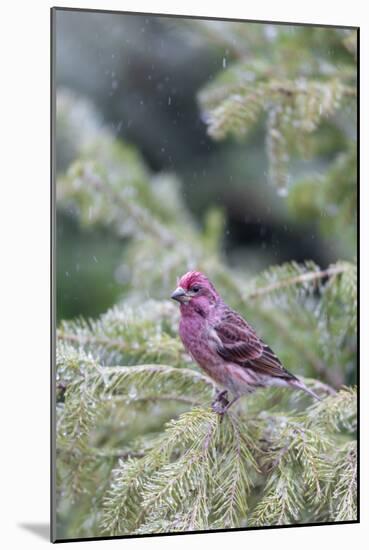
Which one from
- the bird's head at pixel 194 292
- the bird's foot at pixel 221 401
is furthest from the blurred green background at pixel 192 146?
the bird's foot at pixel 221 401

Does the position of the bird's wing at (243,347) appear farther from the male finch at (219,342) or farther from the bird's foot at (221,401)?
the bird's foot at (221,401)

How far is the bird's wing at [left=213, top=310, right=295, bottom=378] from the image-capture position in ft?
11.3

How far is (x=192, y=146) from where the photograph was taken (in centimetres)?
416

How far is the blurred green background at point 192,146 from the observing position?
3871mm

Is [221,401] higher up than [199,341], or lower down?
lower down

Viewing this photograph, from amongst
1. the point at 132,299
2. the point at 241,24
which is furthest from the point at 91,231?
the point at 241,24

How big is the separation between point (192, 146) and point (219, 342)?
1027 mm

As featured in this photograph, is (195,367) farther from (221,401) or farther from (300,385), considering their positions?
(300,385)

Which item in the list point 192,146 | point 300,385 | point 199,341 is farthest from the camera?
point 192,146

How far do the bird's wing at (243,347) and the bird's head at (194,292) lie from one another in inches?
3.4

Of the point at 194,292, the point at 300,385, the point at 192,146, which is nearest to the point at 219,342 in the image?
the point at 194,292

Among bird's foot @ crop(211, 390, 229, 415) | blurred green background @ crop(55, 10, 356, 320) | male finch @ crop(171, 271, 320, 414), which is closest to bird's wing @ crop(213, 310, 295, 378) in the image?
male finch @ crop(171, 271, 320, 414)

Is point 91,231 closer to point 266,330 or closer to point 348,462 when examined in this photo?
point 266,330

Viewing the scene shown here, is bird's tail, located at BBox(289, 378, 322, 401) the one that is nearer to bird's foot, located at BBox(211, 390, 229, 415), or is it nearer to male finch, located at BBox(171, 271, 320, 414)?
male finch, located at BBox(171, 271, 320, 414)
